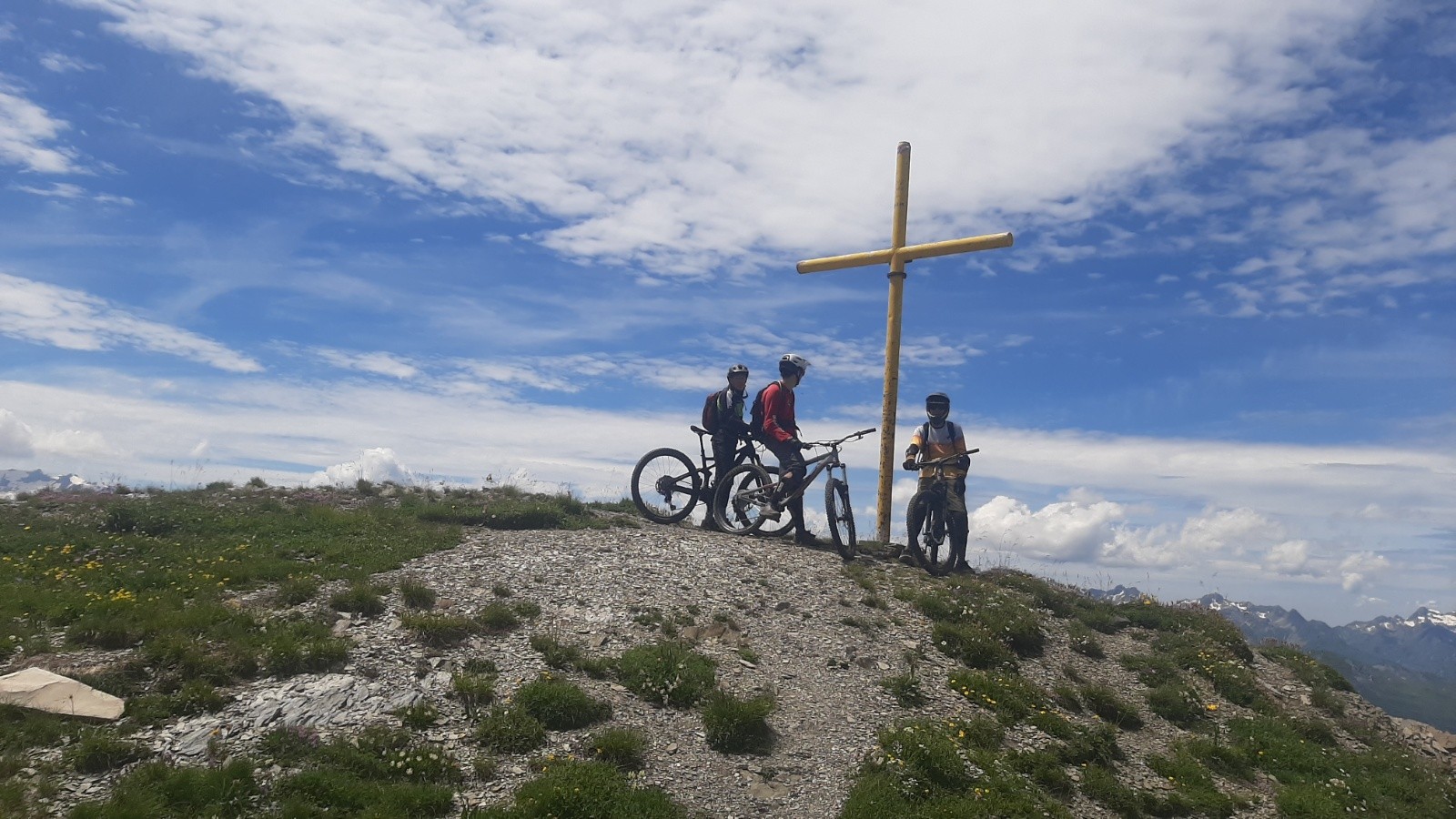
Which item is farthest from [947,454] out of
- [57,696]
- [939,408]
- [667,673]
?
[57,696]

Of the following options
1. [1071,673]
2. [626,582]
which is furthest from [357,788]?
[1071,673]

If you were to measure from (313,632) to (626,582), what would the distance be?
522 cm

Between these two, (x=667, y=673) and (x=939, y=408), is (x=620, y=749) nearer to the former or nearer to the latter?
(x=667, y=673)

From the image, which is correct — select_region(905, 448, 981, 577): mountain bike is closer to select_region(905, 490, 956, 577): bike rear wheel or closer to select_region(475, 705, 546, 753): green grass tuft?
select_region(905, 490, 956, 577): bike rear wheel

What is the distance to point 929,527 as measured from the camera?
17.8 metres

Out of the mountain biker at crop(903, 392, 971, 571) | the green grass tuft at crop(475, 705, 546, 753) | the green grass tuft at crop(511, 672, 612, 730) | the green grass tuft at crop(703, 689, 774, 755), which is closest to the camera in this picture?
the green grass tuft at crop(475, 705, 546, 753)

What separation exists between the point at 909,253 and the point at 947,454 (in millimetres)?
4933

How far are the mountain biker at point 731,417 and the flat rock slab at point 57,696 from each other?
1246cm

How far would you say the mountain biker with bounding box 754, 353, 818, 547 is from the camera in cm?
1816

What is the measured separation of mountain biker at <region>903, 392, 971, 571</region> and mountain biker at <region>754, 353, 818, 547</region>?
2472mm

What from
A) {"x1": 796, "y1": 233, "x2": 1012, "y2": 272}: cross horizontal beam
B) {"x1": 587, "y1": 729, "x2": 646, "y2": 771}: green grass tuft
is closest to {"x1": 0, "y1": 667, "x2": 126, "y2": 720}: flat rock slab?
{"x1": 587, "y1": 729, "x2": 646, "y2": 771}: green grass tuft

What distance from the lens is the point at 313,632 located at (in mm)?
10852

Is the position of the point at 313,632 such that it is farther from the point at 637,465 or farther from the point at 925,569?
the point at 925,569

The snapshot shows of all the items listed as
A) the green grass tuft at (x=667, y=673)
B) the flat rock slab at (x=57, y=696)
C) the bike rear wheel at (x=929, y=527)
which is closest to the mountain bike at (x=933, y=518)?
the bike rear wheel at (x=929, y=527)
